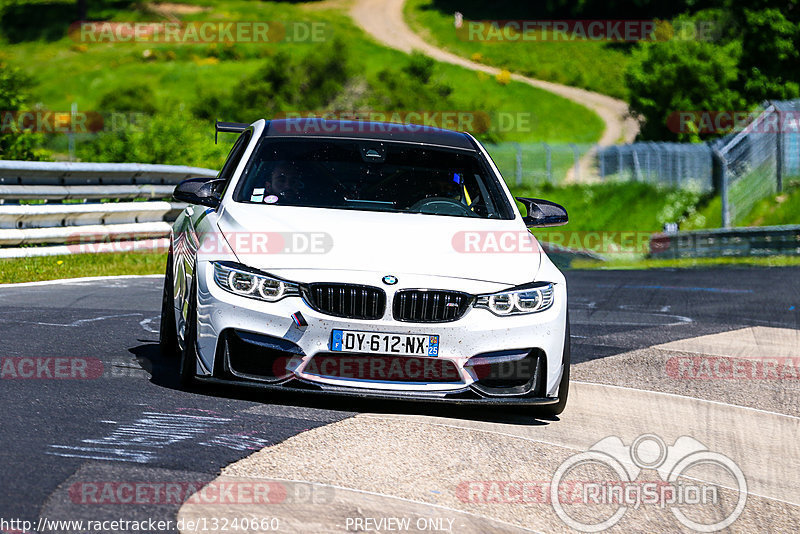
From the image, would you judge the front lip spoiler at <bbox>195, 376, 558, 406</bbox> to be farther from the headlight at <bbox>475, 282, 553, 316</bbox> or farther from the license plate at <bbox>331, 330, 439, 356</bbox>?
the headlight at <bbox>475, 282, 553, 316</bbox>

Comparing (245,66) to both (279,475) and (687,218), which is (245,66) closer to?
(687,218)

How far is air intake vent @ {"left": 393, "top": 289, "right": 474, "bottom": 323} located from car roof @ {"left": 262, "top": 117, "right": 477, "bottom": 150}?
183 centimetres

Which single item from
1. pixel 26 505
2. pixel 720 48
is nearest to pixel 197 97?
pixel 720 48

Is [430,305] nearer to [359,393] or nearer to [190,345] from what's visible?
[359,393]

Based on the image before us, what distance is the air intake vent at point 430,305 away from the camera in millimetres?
6242

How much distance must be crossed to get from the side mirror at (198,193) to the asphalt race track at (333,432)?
3.47 feet

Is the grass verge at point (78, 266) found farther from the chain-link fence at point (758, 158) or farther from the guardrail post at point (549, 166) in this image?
the guardrail post at point (549, 166)

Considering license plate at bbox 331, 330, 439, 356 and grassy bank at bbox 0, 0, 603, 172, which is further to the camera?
grassy bank at bbox 0, 0, 603, 172

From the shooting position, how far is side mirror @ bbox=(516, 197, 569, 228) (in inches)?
300

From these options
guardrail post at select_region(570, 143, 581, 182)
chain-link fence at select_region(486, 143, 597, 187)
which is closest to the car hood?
guardrail post at select_region(570, 143, 581, 182)

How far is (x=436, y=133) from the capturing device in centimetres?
835

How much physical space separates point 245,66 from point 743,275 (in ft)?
231

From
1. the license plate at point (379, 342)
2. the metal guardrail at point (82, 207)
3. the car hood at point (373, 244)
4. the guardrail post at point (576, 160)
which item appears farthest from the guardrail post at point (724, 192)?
the license plate at point (379, 342)

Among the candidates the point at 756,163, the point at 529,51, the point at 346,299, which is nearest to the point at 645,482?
the point at 346,299
